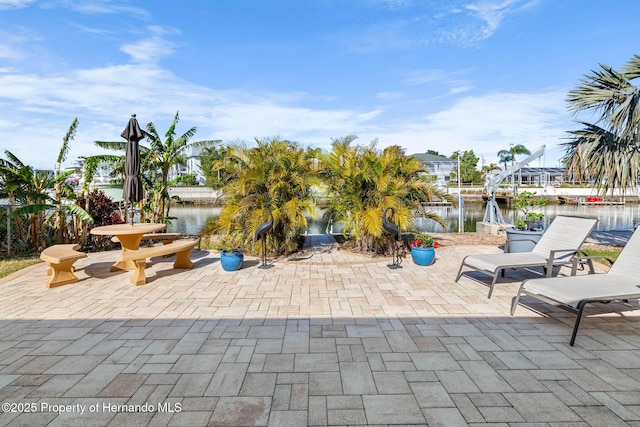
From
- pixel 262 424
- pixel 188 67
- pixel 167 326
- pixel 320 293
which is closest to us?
pixel 262 424

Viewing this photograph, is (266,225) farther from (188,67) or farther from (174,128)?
(188,67)

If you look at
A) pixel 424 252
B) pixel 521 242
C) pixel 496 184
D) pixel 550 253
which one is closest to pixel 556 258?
pixel 550 253

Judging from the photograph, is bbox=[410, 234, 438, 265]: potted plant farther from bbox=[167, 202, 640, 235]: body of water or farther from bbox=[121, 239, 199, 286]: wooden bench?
bbox=[121, 239, 199, 286]: wooden bench

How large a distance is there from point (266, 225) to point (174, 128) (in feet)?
18.4

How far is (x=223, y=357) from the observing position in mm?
3109

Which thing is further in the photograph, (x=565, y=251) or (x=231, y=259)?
(x=231, y=259)

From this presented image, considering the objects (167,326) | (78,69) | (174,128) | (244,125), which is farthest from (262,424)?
(244,125)

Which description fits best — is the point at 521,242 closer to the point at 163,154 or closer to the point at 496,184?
the point at 496,184

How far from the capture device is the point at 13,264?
702cm

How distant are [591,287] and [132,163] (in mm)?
8391

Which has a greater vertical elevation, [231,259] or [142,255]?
[142,255]

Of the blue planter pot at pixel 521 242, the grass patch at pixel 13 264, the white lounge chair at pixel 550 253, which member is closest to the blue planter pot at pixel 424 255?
the white lounge chair at pixel 550 253

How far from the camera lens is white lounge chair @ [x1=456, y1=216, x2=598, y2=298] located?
5.00 m

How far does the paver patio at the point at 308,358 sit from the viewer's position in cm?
232
